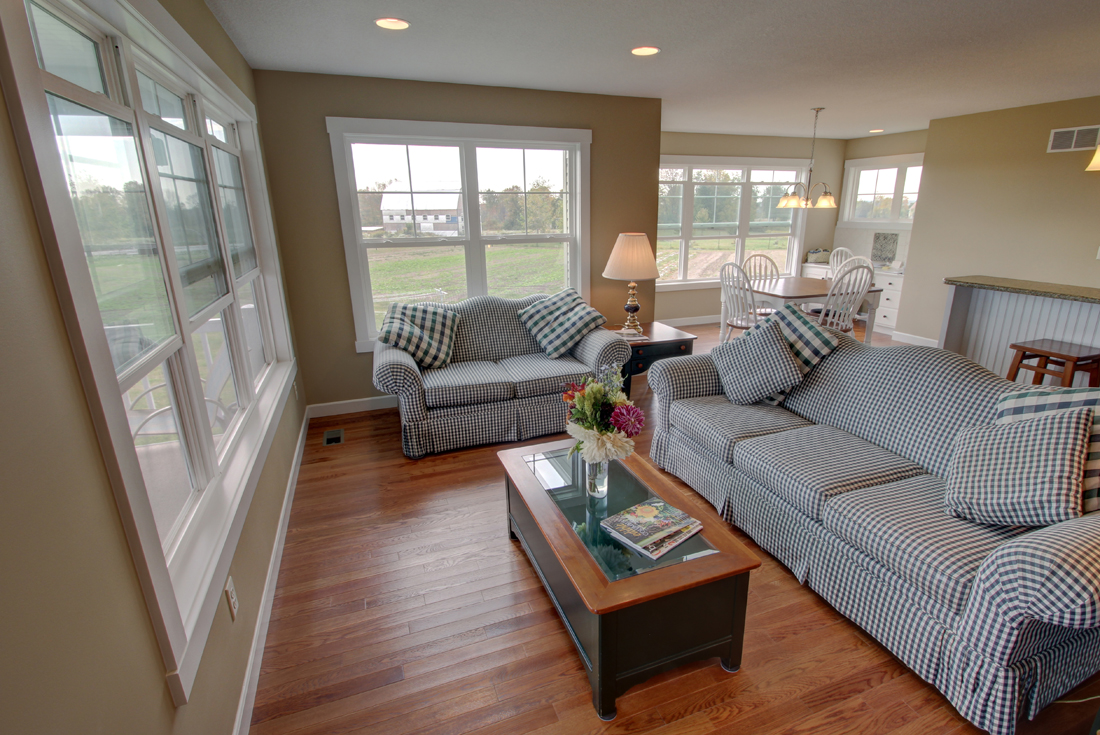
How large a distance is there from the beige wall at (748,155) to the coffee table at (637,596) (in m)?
5.21

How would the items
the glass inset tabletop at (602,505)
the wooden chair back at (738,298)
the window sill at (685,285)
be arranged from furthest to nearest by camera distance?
the window sill at (685,285) → the wooden chair back at (738,298) → the glass inset tabletop at (602,505)

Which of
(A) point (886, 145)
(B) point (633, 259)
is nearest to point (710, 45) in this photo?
(B) point (633, 259)

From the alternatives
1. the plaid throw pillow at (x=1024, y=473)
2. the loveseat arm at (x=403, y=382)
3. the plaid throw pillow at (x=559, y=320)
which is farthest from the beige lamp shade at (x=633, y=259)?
the plaid throw pillow at (x=1024, y=473)

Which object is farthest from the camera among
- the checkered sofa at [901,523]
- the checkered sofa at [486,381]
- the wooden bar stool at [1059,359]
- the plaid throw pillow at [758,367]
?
the checkered sofa at [486,381]

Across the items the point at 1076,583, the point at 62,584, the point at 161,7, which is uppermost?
the point at 161,7

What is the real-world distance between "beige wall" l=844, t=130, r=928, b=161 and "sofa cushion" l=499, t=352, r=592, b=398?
5.29 m

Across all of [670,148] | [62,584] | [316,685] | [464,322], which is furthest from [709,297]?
[62,584]

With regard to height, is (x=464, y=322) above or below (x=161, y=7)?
below

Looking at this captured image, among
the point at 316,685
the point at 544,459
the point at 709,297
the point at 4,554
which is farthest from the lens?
the point at 709,297

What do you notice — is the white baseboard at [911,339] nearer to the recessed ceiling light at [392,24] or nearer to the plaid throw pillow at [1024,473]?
the plaid throw pillow at [1024,473]

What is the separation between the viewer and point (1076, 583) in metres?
1.30

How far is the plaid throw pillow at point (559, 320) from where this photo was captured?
3850 millimetres

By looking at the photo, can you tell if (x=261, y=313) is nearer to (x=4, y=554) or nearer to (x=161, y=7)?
(x=161, y=7)

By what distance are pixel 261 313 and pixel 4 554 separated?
288cm
